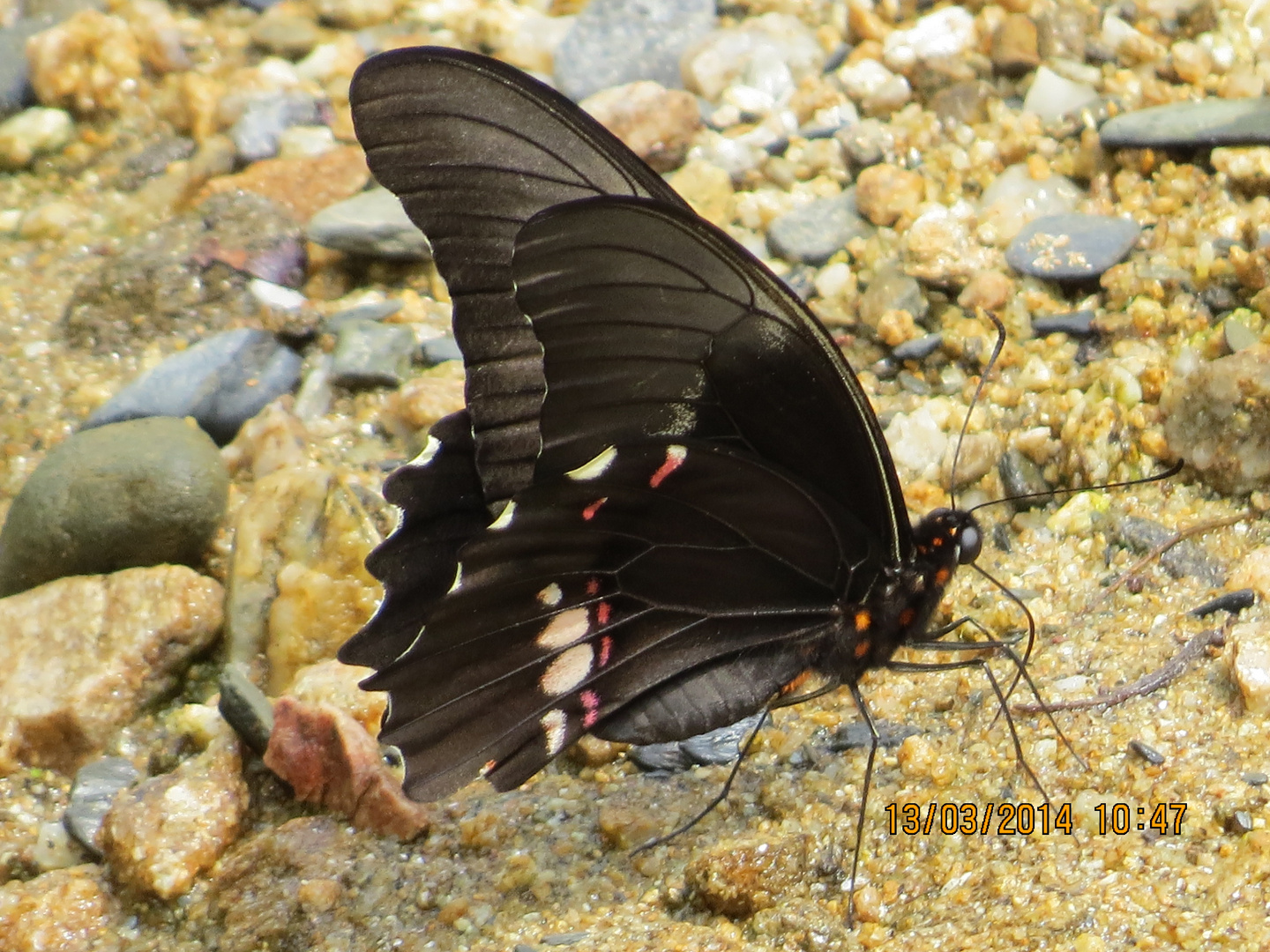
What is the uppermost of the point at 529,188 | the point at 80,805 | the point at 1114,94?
the point at 529,188

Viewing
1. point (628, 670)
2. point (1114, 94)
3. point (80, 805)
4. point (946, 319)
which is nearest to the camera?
point (628, 670)

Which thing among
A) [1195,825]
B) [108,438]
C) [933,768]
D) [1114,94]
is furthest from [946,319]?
[108,438]

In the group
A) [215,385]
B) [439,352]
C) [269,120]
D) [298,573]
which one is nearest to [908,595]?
[298,573]

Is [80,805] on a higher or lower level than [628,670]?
lower

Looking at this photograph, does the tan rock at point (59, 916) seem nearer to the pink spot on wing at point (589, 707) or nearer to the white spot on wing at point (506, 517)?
the pink spot on wing at point (589, 707)

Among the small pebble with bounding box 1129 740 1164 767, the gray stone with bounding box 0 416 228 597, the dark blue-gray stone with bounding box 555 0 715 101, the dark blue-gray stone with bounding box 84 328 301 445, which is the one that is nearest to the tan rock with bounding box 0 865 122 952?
the gray stone with bounding box 0 416 228 597

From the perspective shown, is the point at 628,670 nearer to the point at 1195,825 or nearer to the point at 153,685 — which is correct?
the point at 1195,825

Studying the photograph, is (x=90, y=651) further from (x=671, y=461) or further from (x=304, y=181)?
(x=304, y=181)

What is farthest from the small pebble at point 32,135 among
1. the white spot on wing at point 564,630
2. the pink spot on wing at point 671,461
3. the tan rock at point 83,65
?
the pink spot on wing at point 671,461
